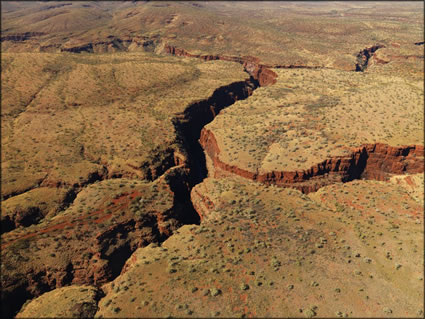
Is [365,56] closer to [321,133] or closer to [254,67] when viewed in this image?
[254,67]

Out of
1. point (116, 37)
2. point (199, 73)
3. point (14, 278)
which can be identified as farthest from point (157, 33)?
point (14, 278)

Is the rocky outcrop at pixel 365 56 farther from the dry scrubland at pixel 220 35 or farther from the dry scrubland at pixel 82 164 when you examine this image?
the dry scrubland at pixel 82 164

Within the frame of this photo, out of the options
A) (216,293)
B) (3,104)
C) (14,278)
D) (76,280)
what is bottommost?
(76,280)

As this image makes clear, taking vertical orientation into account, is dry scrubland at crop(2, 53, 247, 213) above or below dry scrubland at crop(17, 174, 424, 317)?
above

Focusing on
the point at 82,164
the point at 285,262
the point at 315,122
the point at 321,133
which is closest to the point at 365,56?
the point at 315,122

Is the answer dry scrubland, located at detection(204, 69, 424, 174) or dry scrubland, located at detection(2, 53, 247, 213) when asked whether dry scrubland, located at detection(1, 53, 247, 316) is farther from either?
dry scrubland, located at detection(204, 69, 424, 174)

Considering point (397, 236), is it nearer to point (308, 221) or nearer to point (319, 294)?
point (308, 221)

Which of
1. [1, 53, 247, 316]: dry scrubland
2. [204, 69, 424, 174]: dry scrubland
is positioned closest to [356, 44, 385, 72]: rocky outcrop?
[204, 69, 424, 174]: dry scrubland
